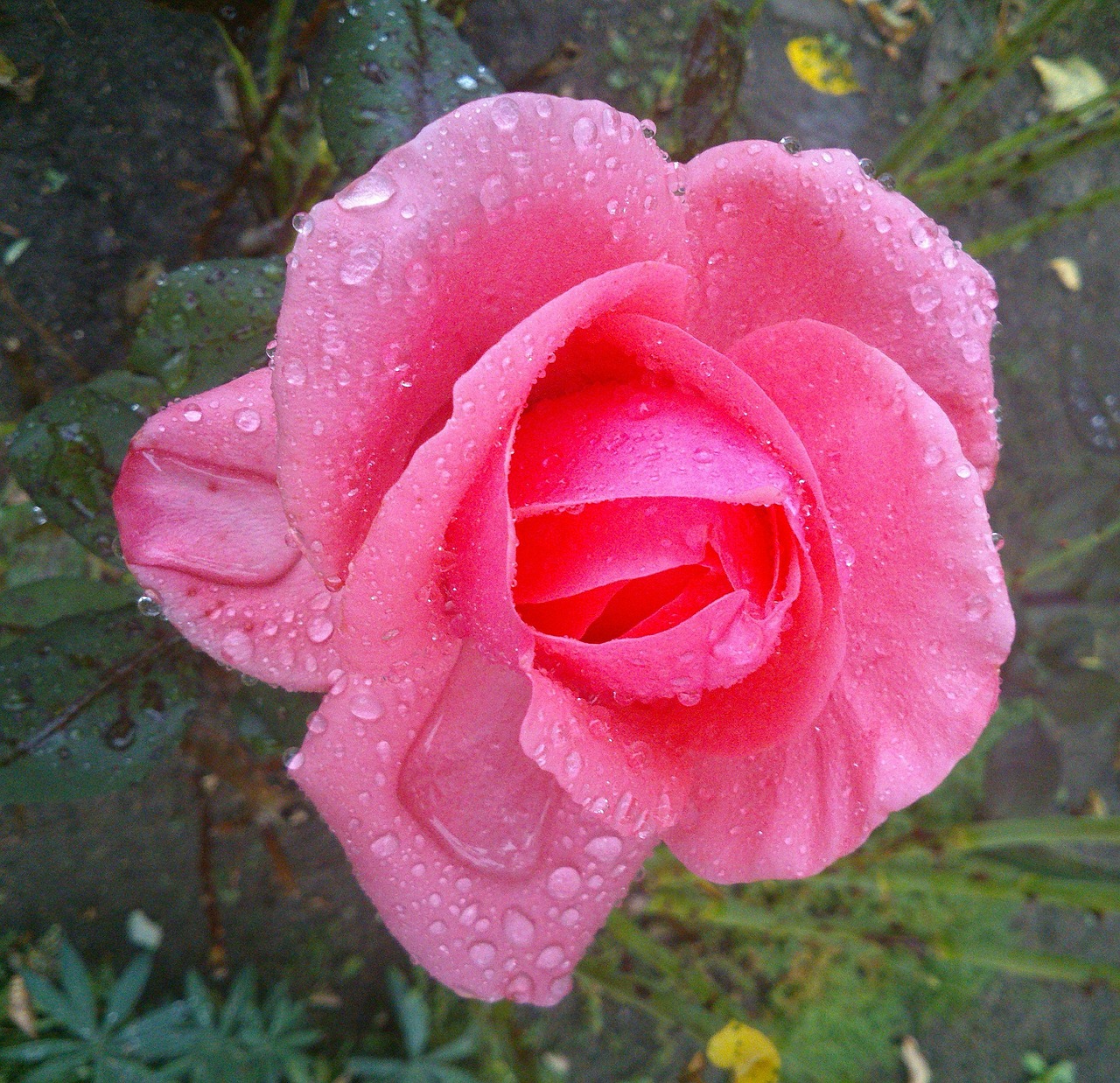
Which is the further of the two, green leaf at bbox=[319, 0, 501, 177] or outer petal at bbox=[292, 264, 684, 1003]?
green leaf at bbox=[319, 0, 501, 177]

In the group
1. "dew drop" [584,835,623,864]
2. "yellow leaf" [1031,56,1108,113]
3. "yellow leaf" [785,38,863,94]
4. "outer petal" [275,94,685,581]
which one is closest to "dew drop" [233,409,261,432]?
"outer petal" [275,94,685,581]

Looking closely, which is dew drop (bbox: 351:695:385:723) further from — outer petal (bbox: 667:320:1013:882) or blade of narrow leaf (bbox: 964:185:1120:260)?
blade of narrow leaf (bbox: 964:185:1120:260)

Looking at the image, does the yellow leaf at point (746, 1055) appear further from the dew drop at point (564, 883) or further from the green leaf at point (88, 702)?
the green leaf at point (88, 702)

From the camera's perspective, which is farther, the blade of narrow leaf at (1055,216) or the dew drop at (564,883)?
the blade of narrow leaf at (1055,216)

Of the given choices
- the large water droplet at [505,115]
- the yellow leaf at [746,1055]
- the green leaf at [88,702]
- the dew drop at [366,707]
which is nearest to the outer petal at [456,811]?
the dew drop at [366,707]

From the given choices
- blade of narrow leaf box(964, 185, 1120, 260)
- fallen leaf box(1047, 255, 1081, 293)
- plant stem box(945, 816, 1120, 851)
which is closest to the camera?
plant stem box(945, 816, 1120, 851)

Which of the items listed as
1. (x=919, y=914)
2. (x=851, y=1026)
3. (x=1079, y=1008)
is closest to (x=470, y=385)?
(x=919, y=914)
